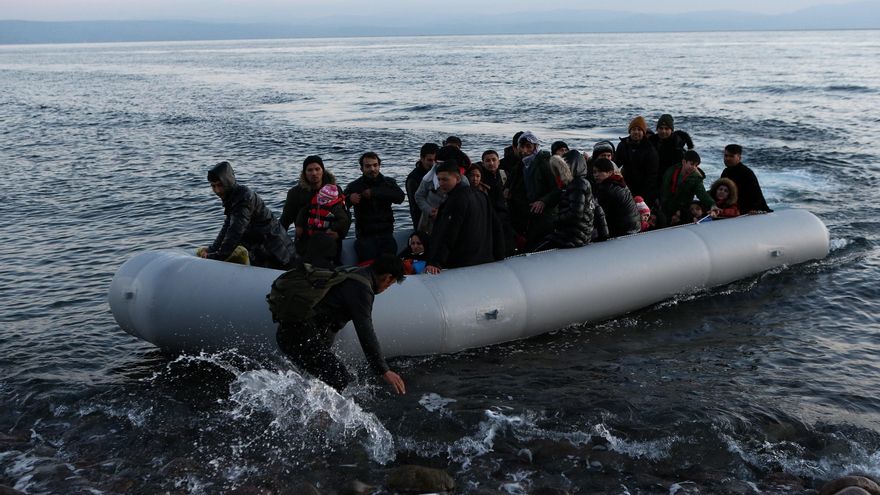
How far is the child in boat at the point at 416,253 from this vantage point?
7.79 meters

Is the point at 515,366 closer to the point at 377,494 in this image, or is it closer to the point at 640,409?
the point at 640,409

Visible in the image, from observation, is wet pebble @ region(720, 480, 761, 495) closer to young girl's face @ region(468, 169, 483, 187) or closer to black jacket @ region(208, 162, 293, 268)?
young girl's face @ region(468, 169, 483, 187)

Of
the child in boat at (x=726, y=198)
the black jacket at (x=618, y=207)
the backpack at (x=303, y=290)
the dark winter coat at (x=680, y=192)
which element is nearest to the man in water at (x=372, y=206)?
the black jacket at (x=618, y=207)

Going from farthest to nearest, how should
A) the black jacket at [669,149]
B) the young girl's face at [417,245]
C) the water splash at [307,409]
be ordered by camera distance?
the black jacket at [669,149], the young girl's face at [417,245], the water splash at [307,409]

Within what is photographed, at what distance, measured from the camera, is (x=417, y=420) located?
6.44 meters

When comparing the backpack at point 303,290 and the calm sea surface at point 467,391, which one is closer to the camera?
the backpack at point 303,290

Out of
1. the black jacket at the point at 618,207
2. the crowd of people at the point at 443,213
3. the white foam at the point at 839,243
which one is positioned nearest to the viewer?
the crowd of people at the point at 443,213

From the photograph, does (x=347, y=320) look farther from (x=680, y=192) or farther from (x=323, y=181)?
(x=680, y=192)

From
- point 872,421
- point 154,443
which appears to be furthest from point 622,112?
point 154,443

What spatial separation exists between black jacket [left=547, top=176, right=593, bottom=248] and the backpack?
10.4ft

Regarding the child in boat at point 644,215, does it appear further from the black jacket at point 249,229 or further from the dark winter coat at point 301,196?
the black jacket at point 249,229

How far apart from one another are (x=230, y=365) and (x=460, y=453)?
239 cm

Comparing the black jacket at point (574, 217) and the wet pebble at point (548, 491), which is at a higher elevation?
the black jacket at point (574, 217)

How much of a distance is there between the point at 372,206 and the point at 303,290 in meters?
2.98
